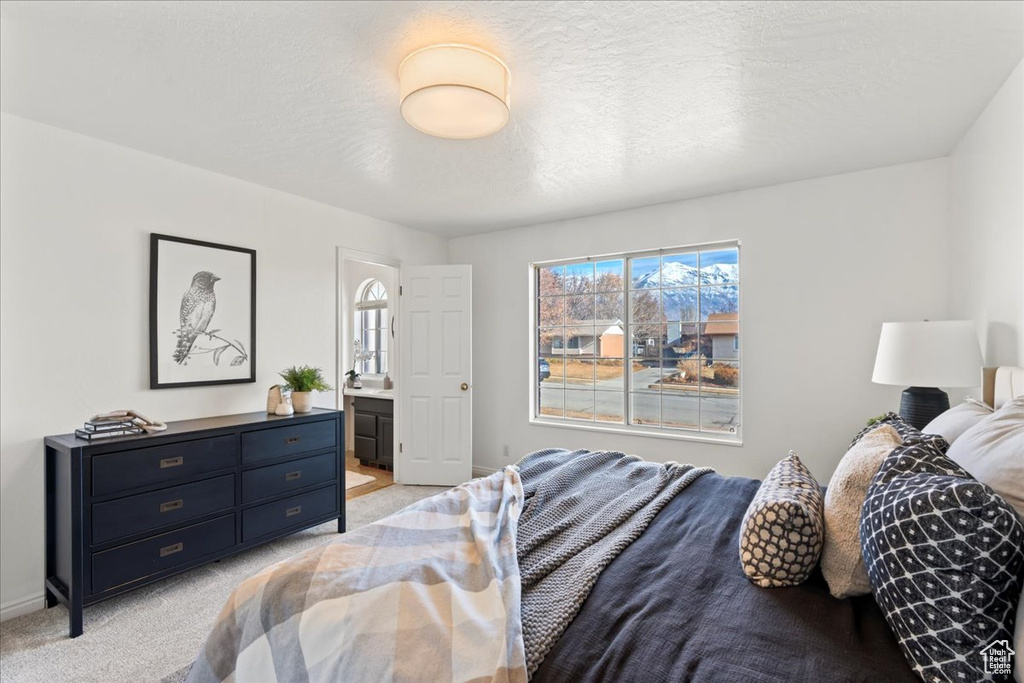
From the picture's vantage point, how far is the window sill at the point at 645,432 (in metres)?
3.71

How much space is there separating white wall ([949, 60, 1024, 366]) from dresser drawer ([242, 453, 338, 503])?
381cm

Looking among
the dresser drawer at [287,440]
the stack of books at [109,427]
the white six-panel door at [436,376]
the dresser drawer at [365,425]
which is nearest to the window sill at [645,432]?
the white six-panel door at [436,376]

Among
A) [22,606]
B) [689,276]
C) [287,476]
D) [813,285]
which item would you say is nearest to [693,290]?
[689,276]

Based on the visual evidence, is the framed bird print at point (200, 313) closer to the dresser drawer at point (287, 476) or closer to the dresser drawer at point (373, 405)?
the dresser drawer at point (287, 476)

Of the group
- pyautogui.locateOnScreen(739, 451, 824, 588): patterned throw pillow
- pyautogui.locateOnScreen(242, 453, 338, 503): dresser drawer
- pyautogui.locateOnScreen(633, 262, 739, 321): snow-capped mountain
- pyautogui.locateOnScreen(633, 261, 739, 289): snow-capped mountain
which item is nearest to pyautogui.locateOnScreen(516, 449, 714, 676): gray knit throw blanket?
pyautogui.locateOnScreen(739, 451, 824, 588): patterned throw pillow

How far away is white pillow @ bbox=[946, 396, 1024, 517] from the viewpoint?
104 centimetres

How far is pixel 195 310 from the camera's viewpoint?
3102mm

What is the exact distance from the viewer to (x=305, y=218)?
3.79 metres

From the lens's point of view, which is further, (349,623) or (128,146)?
(128,146)

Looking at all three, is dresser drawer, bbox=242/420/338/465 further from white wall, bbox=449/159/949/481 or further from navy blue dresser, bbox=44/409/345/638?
white wall, bbox=449/159/949/481

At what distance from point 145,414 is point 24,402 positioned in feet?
1.79

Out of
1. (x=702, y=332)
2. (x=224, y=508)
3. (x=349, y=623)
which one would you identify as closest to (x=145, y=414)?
(x=224, y=508)

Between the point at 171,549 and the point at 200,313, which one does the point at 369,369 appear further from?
the point at 171,549

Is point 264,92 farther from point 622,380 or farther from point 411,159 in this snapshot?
point 622,380
